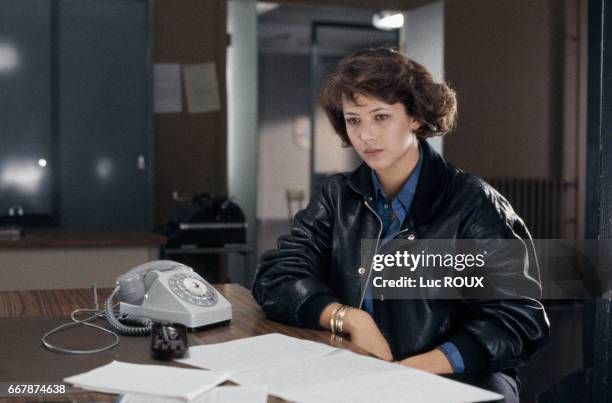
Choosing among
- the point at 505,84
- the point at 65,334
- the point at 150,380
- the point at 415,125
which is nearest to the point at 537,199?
the point at 505,84

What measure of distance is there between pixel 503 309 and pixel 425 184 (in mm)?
335

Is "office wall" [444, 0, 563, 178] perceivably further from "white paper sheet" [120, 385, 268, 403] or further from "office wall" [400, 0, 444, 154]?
"white paper sheet" [120, 385, 268, 403]

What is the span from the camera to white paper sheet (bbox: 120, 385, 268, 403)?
974 millimetres

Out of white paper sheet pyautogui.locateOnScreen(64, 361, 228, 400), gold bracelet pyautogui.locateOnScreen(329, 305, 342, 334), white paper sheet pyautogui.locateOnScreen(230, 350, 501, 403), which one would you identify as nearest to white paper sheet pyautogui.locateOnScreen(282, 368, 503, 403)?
white paper sheet pyautogui.locateOnScreen(230, 350, 501, 403)

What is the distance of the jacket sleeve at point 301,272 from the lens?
150cm

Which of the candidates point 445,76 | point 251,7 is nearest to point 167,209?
point 251,7

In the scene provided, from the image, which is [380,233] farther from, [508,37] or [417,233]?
[508,37]

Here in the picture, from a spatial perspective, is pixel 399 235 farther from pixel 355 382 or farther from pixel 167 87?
pixel 167 87

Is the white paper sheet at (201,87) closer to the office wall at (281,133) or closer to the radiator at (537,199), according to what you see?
the radiator at (537,199)

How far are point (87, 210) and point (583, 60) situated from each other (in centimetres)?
412

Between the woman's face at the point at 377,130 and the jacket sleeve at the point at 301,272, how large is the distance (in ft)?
0.57

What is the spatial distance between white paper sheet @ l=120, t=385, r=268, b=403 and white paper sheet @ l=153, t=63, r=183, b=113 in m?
4.37

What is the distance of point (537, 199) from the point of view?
19.3ft

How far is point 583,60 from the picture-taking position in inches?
232
